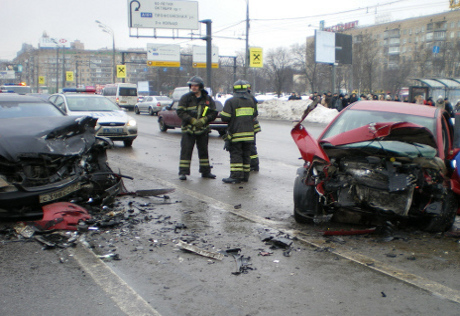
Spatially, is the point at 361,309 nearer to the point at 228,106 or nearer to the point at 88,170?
the point at 88,170

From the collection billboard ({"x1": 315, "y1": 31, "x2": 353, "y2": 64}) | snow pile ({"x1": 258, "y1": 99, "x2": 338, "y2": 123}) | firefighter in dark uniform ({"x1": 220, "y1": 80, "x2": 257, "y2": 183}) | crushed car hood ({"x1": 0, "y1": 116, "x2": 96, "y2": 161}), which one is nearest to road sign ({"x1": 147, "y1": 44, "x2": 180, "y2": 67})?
snow pile ({"x1": 258, "y1": 99, "x2": 338, "y2": 123})

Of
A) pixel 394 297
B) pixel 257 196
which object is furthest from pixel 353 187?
pixel 257 196

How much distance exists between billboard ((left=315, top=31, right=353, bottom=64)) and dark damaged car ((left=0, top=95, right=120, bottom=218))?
97.8 feet

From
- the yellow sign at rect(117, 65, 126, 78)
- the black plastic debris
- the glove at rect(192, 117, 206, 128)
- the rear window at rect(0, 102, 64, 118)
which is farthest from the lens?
the yellow sign at rect(117, 65, 126, 78)

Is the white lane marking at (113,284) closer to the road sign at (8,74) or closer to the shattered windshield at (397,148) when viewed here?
the shattered windshield at (397,148)

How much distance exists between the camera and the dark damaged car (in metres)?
5.46

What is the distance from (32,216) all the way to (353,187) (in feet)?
12.3

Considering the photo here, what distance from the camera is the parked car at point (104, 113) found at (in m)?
14.1

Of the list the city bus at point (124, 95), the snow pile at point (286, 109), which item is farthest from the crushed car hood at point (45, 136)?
the city bus at point (124, 95)

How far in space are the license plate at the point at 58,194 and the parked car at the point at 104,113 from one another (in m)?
8.30

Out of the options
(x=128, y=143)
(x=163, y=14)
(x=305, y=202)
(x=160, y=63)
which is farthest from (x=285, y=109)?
(x=305, y=202)

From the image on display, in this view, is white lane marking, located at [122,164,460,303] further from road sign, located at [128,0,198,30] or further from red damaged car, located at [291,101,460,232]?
road sign, located at [128,0,198,30]

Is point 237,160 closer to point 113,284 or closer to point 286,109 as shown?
point 113,284

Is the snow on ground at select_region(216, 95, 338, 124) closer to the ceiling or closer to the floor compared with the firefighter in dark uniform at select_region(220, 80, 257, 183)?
closer to the ceiling
